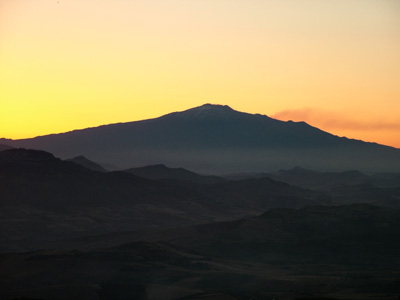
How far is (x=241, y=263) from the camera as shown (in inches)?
5064

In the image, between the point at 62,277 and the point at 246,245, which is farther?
the point at 246,245

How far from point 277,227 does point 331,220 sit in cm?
1170

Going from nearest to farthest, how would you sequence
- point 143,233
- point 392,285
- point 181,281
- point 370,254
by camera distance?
1. point 392,285
2. point 181,281
3. point 370,254
4. point 143,233

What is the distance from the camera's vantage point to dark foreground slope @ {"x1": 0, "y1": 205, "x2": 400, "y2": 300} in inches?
3858

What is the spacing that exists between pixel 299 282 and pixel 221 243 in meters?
45.0

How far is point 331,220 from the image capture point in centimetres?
16712

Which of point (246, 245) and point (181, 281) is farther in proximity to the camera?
point (246, 245)

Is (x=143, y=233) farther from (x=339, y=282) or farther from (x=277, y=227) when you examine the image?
(x=339, y=282)

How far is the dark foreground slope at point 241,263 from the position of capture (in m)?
Result: 98.0

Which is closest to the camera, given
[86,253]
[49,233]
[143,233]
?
[86,253]

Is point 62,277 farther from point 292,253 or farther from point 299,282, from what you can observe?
point 292,253

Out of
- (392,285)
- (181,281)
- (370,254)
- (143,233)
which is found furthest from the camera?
(143,233)

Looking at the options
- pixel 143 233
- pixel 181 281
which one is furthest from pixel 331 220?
pixel 181 281

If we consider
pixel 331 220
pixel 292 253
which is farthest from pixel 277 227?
pixel 292 253
